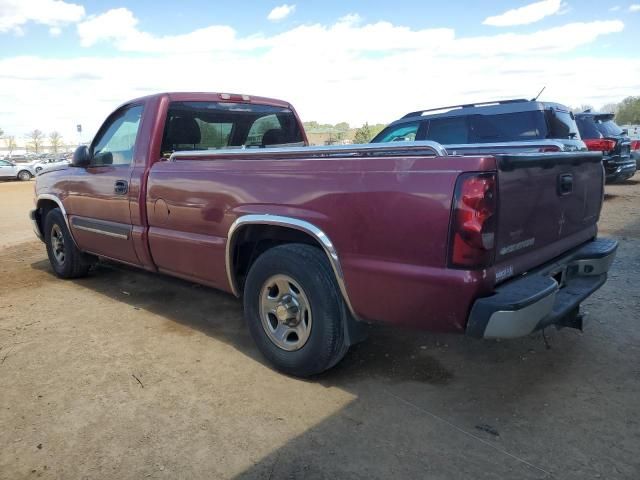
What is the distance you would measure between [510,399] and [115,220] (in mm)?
3629

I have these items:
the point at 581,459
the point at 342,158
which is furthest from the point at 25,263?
the point at 581,459

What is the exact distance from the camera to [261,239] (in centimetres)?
362

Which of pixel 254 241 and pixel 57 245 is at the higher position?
pixel 254 241

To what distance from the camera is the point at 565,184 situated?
315cm

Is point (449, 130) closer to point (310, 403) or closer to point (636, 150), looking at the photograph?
point (310, 403)

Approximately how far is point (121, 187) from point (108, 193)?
29 centimetres

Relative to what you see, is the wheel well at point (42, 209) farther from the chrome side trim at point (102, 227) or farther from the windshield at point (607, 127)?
the windshield at point (607, 127)

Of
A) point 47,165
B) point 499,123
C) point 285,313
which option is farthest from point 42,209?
point 47,165

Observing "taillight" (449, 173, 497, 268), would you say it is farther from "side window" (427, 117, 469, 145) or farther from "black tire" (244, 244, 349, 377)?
"side window" (427, 117, 469, 145)

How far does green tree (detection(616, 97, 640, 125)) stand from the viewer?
193ft

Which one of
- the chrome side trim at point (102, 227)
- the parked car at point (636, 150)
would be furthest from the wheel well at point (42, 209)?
the parked car at point (636, 150)

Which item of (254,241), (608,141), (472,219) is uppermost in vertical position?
(472,219)

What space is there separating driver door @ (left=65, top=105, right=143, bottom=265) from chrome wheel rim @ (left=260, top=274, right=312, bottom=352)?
1.73 metres

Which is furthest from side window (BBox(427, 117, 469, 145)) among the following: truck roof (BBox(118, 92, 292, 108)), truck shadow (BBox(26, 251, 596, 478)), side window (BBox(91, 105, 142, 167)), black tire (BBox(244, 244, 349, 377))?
black tire (BBox(244, 244, 349, 377))
